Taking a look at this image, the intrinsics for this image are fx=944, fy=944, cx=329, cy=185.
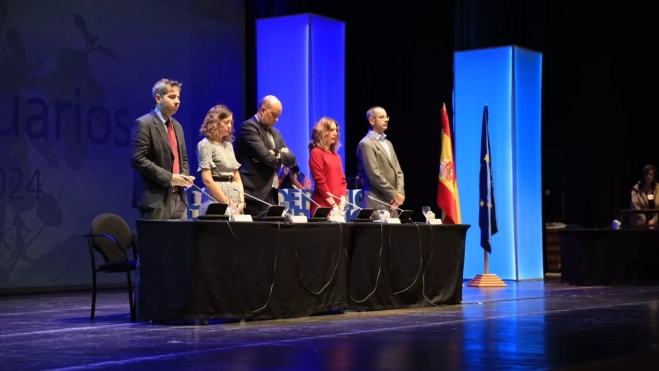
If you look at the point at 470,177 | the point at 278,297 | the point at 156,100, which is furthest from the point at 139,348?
the point at 470,177

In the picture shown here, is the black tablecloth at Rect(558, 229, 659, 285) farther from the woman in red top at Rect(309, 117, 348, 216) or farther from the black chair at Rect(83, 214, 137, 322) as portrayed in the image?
the black chair at Rect(83, 214, 137, 322)

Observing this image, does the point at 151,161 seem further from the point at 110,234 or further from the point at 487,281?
the point at 487,281

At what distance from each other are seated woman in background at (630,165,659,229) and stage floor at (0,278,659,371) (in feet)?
10.9

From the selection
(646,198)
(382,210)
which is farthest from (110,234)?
(646,198)

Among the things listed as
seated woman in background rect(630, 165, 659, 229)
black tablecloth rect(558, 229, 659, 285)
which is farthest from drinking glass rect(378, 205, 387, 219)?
seated woman in background rect(630, 165, 659, 229)

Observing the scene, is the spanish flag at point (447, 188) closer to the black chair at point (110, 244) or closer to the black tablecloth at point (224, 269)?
the black tablecloth at point (224, 269)

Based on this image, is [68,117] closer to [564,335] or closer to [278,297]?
[278,297]

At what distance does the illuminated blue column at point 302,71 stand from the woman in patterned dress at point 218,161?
383 cm

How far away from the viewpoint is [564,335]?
15.3 feet

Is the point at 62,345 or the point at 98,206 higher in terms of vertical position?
the point at 98,206

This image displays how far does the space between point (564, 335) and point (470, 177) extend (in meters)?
5.74

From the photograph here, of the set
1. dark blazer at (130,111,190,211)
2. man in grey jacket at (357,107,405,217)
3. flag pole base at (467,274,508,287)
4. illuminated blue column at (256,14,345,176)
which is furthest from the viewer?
illuminated blue column at (256,14,345,176)

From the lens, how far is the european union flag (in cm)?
939

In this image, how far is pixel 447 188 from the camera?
8203mm
